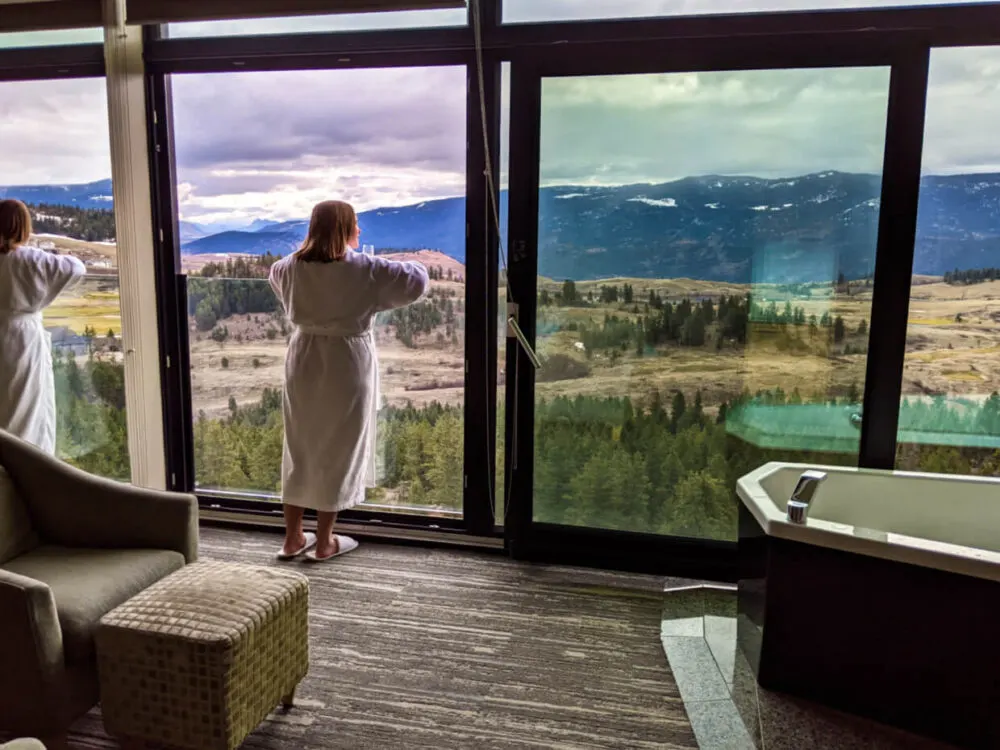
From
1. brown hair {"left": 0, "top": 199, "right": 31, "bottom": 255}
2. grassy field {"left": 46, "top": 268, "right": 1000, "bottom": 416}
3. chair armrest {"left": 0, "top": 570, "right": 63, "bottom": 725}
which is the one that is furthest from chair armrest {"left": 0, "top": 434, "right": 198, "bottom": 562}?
brown hair {"left": 0, "top": 199, "right": 31, "bottom": 255}

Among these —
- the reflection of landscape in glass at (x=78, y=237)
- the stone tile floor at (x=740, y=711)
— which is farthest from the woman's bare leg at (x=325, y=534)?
the stone tile floor at (x=740, y=711)

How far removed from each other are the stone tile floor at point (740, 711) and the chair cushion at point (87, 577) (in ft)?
5.30

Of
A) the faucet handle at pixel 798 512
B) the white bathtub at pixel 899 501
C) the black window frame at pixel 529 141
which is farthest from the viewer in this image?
the black window frame at pixel 529 141

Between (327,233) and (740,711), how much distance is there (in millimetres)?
2260

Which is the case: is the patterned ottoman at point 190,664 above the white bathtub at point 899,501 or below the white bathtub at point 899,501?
below

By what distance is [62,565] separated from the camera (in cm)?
217

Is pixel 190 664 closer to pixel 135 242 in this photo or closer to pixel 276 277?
pixel 276 277

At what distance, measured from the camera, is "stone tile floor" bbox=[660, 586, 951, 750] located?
2059mm

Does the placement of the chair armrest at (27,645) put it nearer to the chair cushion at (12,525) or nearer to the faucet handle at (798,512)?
the chair cushion at (12,525)

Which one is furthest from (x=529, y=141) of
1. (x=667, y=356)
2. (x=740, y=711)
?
(x=740, y=711)

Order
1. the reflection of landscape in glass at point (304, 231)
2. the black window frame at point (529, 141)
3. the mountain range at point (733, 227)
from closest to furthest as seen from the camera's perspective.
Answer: the black window frame at point (529, 141) < the mountain range at point (733, 227) < the reflection of landscape in glass at point (304, 231)

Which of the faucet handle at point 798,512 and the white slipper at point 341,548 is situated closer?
the faucet handle at point 798,512

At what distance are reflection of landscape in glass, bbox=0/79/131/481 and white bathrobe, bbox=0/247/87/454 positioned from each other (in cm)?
27

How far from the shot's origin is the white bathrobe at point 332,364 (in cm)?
310
